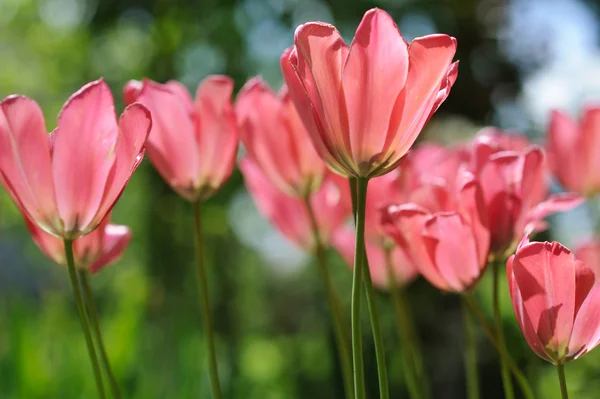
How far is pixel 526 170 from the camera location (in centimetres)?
49

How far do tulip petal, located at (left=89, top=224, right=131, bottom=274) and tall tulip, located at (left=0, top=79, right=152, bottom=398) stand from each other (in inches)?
4.0

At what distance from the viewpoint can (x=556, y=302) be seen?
0.37m

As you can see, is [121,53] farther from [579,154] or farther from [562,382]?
[562,382]

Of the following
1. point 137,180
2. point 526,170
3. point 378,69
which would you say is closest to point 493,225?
point 526,170

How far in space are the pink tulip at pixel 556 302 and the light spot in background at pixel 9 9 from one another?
23.0 feet

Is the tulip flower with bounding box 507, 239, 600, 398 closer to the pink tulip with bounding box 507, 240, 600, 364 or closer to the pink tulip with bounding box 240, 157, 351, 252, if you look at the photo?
the pink tulip with bounding box 507, 240, 600, 364

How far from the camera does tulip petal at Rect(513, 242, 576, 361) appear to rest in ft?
1.20

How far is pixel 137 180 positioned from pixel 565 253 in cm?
579

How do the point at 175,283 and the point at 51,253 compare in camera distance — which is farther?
the point at 175,283

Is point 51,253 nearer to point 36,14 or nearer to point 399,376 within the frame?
point 399,376

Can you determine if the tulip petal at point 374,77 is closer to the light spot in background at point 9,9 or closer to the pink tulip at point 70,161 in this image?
the pink tulip at point 70,161

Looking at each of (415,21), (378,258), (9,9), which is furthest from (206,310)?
(9,9)

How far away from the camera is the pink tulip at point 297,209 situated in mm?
689

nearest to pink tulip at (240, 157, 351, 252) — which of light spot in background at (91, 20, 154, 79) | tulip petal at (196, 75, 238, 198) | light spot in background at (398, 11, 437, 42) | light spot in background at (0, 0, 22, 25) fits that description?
tulip petal at (196, 75, 238, 198)
